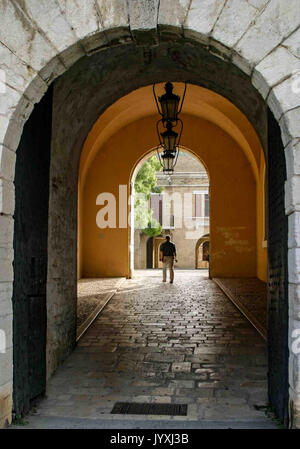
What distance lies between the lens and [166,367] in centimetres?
486

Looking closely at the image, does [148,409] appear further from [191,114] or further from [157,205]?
[157,205]

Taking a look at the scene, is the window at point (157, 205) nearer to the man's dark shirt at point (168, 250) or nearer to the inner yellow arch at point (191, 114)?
the inner yellow arch at point (191, 114)

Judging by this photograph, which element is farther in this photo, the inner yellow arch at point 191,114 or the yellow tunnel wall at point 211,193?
the yellow tunnel wall at point 211,193

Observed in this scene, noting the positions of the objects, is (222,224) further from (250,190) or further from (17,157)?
(17,157)

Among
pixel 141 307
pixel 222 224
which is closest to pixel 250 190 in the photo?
pixel 222 224

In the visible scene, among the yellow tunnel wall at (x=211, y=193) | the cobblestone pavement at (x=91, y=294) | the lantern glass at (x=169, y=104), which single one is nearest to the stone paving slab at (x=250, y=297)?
the yellow tunnel wall at (x=211, y=193)

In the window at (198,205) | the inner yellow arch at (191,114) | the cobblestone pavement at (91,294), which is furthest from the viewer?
the window at (198,205)

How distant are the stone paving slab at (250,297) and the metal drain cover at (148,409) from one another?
2.30m

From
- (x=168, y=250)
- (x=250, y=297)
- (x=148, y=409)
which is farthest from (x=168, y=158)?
(x=148, y=409)

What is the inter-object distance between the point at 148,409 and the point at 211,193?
9.84 m

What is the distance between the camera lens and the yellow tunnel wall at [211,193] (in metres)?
12.9

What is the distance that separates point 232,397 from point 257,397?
0.22 metres

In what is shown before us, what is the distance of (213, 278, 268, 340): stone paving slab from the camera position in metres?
6.78

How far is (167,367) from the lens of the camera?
191 inches
